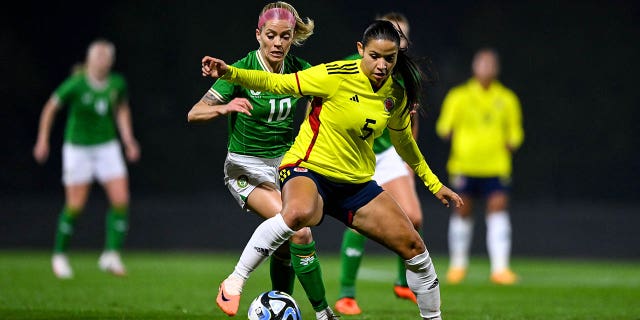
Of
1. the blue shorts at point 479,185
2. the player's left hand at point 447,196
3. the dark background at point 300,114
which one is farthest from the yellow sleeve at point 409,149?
the dark background at point 300,114

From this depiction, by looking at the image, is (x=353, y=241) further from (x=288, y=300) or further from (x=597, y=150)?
(x=597, y=150)

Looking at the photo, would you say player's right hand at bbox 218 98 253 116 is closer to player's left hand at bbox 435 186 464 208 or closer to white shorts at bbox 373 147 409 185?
player's left hand at bbox 435 186 464 208

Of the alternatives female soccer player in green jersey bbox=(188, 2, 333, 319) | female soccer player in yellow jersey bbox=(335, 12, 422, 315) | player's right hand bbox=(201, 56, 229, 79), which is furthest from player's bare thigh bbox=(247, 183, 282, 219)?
female soccer player in yellow jersey bbox=(335, 12, 422, 315)

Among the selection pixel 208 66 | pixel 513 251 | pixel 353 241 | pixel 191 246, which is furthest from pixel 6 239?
pixel 208 66

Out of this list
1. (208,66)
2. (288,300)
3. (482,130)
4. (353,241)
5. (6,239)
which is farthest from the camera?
(6,239)

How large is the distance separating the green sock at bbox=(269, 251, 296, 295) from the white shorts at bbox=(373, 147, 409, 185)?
1618mm

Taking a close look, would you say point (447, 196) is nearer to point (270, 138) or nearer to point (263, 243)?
point (263, 243)

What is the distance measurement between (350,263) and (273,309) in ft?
6.97

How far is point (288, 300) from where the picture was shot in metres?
5.80

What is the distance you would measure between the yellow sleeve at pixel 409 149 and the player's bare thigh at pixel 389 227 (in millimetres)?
396

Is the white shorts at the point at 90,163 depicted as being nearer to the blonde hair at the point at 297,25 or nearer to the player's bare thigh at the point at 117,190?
the player's bare thigh at the point at 117,190

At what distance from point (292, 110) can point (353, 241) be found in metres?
1.81

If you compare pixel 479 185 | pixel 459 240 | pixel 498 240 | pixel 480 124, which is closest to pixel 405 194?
pixel 498 240

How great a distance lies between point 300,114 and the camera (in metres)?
14.4
